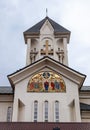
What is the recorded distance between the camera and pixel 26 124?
16.8 meters

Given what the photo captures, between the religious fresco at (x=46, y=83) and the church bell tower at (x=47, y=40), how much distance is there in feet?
23.9

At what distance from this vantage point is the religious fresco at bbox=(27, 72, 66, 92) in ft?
74.0

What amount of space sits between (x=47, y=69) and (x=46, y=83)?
4.67 ft

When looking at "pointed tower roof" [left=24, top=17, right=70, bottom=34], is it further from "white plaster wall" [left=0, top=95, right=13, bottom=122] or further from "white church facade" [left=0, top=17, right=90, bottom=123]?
"white plaster wall" [left=0, top=95, right=13, bottom=122]

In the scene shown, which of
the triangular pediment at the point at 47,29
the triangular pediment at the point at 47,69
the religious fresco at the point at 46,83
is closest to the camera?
the religious fresco at the point at 46,83

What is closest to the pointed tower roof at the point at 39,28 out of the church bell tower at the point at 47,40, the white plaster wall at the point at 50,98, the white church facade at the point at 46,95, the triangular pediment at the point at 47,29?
the church bell tower at the point at 47,40

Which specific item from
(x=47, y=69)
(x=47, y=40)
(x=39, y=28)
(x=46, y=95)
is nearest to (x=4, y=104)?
(x=46, y=95)

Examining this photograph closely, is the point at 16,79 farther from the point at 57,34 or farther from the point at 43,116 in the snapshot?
the point at 57,34

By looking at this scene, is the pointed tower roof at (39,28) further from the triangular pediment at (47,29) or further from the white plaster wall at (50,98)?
the white plaster wall at (50,98)

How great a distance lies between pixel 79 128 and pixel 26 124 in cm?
336

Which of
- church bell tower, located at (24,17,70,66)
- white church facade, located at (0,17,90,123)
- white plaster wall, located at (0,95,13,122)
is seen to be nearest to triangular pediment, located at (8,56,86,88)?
white church facade, located at (0,17,90,123)

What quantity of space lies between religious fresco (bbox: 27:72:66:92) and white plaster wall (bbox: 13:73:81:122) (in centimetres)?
38

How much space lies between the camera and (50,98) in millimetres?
22125

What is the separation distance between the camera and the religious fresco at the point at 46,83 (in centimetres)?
2255
